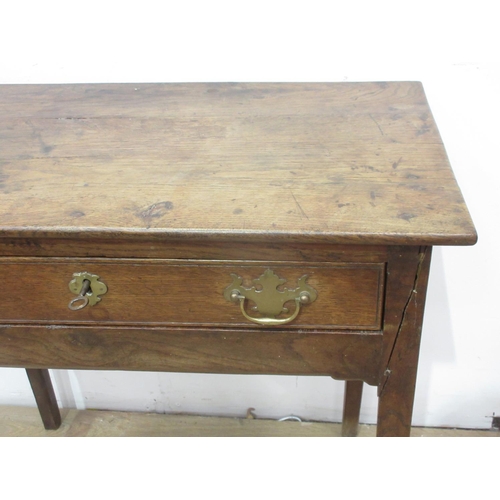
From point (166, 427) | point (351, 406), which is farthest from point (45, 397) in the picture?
point (351, 406)

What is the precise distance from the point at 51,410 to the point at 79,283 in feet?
2.71

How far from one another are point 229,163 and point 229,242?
0.15 metres

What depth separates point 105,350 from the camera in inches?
33.2

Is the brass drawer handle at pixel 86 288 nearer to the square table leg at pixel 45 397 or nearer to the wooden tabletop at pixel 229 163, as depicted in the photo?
the wooden tabletop at pixel 229 163

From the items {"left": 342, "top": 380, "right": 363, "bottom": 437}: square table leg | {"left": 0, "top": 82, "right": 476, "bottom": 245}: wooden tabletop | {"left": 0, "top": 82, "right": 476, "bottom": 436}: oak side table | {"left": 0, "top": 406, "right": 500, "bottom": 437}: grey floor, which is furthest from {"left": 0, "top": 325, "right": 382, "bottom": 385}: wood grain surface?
{"left": 0, "top": 406, "right": 500, "bottom": 437}: grey floor

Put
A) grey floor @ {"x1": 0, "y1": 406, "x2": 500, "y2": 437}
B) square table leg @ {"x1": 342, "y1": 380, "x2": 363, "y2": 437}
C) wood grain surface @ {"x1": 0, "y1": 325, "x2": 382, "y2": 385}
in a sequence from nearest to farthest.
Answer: wood grain surface @ {"x1": 0, "y1": 325, "x2": 382, "y2": 385}
square table leg @ {"x1": 342, "y1": 380, "x2": 363, "y2": 437}
grey floor @ {"x1": 0, "y1": 406, "x2": 500, "y2": 437}

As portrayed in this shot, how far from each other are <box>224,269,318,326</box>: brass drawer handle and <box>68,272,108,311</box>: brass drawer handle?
0.17 meters

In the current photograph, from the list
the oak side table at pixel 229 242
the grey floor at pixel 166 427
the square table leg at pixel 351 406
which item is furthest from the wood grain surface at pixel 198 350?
the grey floor at pixel 166 427

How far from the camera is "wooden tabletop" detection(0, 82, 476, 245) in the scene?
70 centimetres

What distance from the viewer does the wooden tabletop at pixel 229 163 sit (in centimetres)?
70

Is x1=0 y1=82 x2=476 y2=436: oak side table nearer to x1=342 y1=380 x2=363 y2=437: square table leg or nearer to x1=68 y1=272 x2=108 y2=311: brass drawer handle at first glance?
x1=68 y1=272 x2=108 y2=311: brass drawer handle

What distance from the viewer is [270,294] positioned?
762 mm
